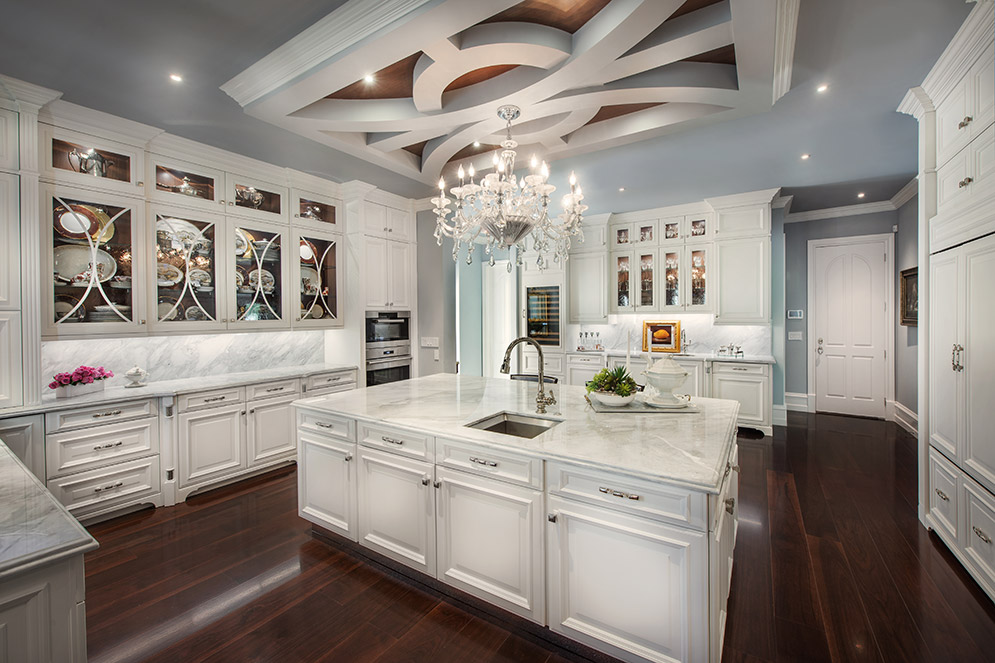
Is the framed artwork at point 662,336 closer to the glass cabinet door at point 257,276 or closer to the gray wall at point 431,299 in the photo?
the gray wall at point 431,299

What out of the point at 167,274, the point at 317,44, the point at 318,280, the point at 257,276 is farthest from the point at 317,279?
the point at 317,44

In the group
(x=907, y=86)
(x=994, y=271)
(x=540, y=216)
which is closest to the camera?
(x=994, y=271)

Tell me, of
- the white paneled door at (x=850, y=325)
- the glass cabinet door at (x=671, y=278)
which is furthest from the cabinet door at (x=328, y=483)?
the white paneled door at (x=850, y=325)

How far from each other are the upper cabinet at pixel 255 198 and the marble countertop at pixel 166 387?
1424mm

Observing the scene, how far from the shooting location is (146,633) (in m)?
1.86

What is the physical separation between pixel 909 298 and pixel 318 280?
6516mm

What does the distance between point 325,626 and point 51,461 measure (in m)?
2.18

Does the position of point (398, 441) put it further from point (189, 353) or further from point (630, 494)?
point (189, 353)

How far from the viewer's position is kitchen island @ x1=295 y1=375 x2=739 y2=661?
146cm

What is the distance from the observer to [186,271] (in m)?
3.44

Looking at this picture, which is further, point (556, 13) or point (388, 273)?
point (388, 273)

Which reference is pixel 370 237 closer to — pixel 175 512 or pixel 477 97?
pixel 477 97

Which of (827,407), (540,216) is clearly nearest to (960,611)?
(540,216)

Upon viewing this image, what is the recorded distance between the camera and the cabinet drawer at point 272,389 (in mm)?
3572
